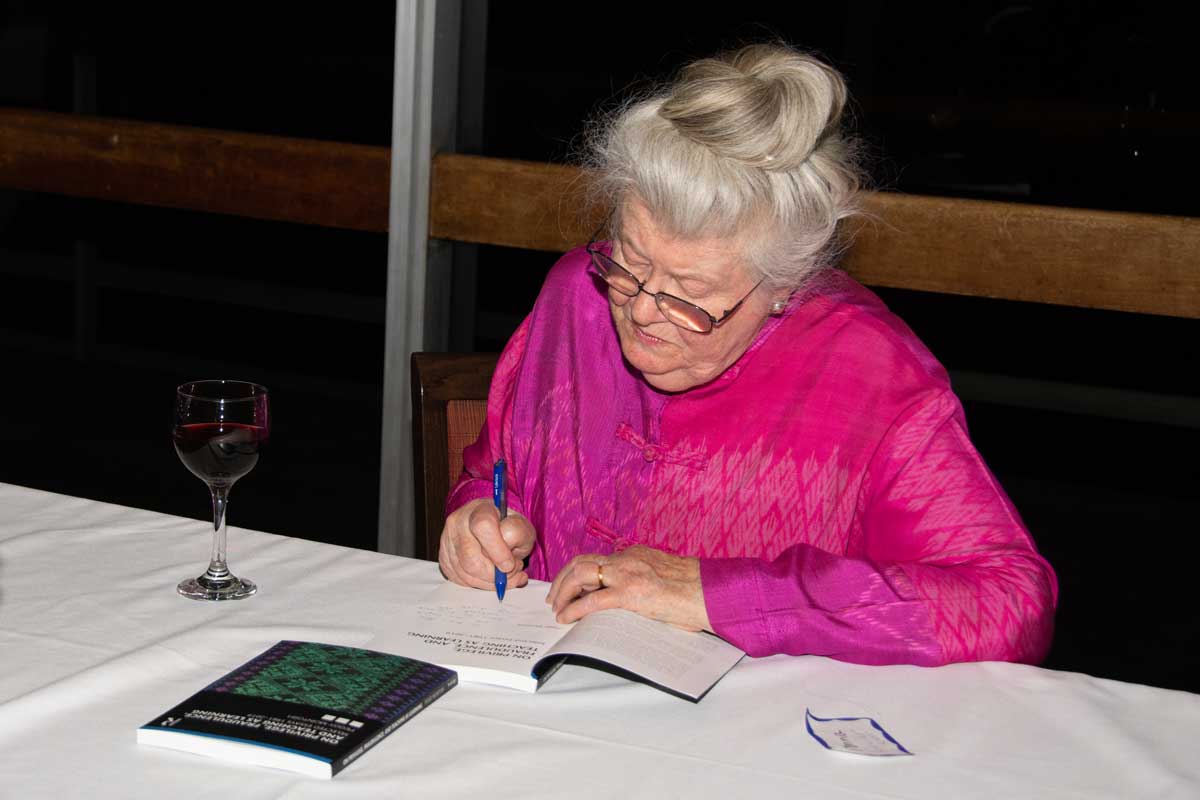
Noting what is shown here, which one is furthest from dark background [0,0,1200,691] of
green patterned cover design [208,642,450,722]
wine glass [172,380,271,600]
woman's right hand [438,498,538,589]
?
green patterned cover design [208,642,450,722]

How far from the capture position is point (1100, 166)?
319 centimetres

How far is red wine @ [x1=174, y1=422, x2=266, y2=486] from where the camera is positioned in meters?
1.57

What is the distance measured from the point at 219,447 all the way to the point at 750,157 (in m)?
0.69

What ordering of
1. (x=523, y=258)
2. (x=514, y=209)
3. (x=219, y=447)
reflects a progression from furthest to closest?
(x=523, y=258) → (x=514, y=209) → (x=219, y=447)

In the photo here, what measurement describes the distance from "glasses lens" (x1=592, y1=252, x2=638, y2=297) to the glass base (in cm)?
56

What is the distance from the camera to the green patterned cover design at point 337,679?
1293 mm

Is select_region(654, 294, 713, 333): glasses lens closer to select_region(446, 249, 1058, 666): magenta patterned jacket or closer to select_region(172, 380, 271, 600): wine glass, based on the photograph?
select_region(446, 249, 1058, 666): magenta patterned jacket

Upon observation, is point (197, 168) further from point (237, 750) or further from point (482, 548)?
point (237, 750)

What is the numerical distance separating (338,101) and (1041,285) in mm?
2036

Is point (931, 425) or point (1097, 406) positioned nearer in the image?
point (931, 425)

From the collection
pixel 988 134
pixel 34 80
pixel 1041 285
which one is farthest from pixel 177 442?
pixel 34 80

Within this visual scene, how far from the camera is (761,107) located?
168 centimetres

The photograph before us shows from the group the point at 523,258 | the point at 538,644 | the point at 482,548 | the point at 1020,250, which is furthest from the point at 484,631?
the point at 523,258

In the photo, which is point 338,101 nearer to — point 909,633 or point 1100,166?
point 1100,166
